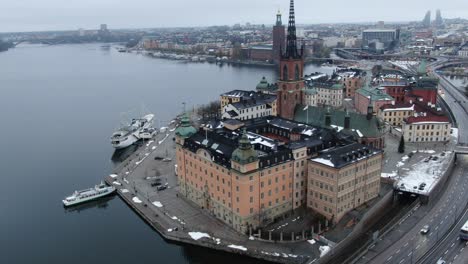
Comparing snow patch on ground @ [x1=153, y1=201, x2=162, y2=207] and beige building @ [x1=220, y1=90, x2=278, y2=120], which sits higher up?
beige building @ [x1=220, y1=90, x2=278, y2=120]

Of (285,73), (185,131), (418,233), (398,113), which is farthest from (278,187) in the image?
(398,113)

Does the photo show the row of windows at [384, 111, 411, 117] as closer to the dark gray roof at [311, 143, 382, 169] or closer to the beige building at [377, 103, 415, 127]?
the beige building at [377, 103, 415, 127]

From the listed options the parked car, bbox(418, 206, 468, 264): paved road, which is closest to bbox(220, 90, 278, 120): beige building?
the parked car

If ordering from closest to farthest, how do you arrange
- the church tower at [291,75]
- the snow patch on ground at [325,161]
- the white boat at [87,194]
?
the snow patch on ground at [325,161] < the white boat at [87,194] < the church tower at [291,75]

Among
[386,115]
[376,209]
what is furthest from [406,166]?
[386,115]

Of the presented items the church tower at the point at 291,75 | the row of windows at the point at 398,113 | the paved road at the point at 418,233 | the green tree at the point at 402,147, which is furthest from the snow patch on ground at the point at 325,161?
the row of windows at the point at 398,113

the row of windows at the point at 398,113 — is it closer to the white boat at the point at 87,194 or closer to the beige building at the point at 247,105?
the beige building at the point at 247,105

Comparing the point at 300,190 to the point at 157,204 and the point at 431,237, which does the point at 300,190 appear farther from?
the point at 157,204
